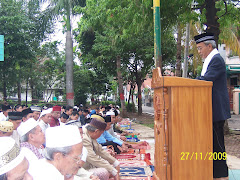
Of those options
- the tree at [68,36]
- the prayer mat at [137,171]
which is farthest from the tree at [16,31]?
the prayer mat at [137,171]

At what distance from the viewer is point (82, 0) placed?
46.6 feet

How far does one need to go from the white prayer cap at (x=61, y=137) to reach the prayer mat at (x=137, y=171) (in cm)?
285

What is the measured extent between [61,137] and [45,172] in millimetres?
313

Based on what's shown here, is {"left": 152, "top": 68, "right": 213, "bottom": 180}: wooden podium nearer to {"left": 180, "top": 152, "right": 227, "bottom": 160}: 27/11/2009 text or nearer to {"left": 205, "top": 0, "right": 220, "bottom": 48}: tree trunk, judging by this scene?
{"left": 180, "top": 152, "right": 227, "bottom": 160}: 27/11/2009 text

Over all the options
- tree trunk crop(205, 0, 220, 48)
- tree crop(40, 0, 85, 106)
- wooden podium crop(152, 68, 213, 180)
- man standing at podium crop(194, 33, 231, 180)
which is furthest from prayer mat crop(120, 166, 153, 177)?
tree crop(40, 0, 85, 106)

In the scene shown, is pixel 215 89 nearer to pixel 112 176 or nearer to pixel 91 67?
pixel 112 176

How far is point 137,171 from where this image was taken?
5137mm

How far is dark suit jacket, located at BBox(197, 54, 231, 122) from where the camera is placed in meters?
3.03

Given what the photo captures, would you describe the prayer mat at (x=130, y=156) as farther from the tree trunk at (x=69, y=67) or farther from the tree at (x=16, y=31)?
the tree at (x=16, y=31)

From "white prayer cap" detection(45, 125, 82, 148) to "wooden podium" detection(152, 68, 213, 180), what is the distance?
1.00 meters

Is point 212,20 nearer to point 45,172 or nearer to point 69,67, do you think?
point 45,172

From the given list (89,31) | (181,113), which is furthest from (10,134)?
(89,31)

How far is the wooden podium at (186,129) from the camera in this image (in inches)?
108

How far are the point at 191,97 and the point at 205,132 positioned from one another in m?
0.41
